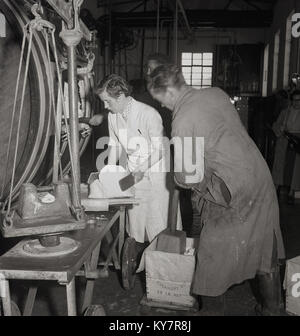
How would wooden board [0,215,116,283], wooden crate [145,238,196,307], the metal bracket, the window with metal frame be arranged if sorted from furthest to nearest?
1. the window with metal frame
2. wooden crate [145,238,196,307]
3. the metal bracket
4. wooden board [0,215,116,283]

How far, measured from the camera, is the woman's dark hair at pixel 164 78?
2.04 m

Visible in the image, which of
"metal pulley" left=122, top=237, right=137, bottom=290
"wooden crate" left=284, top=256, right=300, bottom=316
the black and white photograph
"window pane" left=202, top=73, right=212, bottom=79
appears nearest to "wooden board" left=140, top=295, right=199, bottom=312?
the black and white photograph

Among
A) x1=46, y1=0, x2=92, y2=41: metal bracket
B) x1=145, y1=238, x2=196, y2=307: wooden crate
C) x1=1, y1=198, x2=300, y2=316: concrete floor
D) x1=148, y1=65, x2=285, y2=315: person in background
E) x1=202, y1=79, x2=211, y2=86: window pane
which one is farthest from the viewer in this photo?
x1=202, y1=79, x2=211, y2=86: window pane

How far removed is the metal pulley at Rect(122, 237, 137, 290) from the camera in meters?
2.75

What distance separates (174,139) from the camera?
1982 millimetres

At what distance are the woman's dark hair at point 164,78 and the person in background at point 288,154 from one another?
437cm

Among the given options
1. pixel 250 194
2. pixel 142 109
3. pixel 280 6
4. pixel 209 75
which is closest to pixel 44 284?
pixel 142 109

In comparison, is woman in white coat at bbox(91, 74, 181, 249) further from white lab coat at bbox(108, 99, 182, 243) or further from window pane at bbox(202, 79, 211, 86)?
window pane at bbox(202, 79, 211, 86)

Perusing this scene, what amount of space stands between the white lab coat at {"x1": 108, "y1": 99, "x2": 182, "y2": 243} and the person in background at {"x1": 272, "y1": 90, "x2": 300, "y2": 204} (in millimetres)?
3514

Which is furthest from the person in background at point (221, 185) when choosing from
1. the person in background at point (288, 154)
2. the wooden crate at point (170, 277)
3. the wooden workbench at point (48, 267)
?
the person in background at point (288, 154)

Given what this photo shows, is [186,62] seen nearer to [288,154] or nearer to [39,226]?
[288,154]

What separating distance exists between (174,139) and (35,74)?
2.99 ft

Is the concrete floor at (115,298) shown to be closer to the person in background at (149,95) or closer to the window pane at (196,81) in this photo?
the person in background at (149,95)

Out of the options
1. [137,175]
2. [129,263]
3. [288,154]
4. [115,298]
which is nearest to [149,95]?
[288,154]
